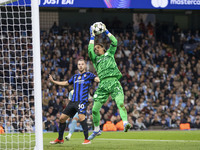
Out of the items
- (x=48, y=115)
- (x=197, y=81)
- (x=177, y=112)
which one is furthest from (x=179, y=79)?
(x=48, y=115)

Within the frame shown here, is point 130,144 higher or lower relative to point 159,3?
lower

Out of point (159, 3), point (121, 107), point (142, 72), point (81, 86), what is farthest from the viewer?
point (142, 72)

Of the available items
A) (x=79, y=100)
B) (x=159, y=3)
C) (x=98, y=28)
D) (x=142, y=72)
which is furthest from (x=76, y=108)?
(x=142, y=72)

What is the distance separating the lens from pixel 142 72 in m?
24.8

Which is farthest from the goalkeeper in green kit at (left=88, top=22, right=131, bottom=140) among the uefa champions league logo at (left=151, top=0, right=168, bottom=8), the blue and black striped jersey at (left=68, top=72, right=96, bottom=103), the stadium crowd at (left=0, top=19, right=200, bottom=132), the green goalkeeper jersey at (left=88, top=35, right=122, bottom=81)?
the uefa champions league logo at (left=151, top=0, right=168, bottom=8)

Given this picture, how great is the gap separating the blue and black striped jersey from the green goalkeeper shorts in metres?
0.46

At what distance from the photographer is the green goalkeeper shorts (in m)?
10.4

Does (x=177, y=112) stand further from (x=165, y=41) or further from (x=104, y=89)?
(x=104, y=89)

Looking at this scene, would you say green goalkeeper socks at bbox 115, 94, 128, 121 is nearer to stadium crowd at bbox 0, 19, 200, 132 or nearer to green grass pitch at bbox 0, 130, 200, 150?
green grass pitch at bbox 0, 130, 200, 150

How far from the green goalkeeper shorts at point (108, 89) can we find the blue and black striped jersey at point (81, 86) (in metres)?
0.46

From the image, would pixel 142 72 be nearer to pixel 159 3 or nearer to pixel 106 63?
pixel 159 3

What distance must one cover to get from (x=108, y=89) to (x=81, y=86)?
2.86ft

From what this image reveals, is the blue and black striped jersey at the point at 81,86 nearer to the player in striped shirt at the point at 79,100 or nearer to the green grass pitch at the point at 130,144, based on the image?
the player in striped shirt at the point at 79,100

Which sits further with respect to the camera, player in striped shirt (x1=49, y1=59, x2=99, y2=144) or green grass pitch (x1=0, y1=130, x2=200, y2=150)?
player in striped shirt (x1=49, y1=59, x2=99, y2=144)
